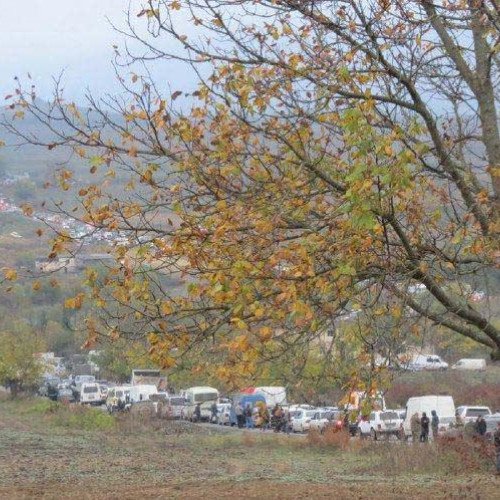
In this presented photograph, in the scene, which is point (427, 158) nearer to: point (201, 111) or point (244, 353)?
point (201, 111)

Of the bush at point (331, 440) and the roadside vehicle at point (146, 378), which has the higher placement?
the roadside vehicle at point (146, 378)

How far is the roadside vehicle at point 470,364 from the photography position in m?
67.8

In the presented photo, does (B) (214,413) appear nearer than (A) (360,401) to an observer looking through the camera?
No

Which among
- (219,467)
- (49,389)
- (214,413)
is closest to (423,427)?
(219,467)

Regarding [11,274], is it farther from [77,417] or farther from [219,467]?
[77,417]

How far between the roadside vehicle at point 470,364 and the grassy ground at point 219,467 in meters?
29.6

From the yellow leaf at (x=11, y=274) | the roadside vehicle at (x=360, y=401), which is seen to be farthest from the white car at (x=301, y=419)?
the yellow leaf at (x=11, y=274)

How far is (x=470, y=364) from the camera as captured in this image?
67.9m

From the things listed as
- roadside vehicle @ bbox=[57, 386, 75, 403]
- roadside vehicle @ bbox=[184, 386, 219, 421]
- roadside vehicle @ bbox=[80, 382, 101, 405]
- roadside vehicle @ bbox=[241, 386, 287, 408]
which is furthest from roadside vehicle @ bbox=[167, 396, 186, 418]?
roadside vehicle @ bbox=[241, 386, 287, 408]

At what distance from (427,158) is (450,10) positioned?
1.38 m

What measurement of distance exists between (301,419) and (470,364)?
2497 cm

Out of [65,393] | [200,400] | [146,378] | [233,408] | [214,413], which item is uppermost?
[146,378]

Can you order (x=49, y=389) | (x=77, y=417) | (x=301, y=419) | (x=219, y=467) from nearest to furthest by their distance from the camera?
(x=219, y=467) → (x=301, y=419) → (x=77, y=417) → (x=49, y=389)

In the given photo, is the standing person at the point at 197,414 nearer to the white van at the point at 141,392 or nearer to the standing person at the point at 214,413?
the standing person at the point at 214,413
